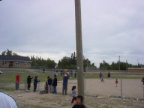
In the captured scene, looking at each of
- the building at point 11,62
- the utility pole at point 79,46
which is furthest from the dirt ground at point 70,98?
the building at point 11,62

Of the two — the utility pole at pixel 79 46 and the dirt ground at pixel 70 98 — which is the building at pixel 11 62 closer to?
the dirt ground at pixel 70 98

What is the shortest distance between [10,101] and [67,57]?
79.9 metres

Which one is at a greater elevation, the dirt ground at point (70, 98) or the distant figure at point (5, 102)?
the distant figure at point (5, 102)

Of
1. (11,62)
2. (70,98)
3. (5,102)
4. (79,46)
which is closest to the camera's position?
(5,102)

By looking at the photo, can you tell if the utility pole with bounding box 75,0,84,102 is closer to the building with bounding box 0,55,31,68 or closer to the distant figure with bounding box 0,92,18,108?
the distant figure with bounding box 0,92,18,108

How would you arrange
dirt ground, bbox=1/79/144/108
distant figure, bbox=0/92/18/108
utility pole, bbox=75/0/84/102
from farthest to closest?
1. dirt ground, bbox=1/79/144/108
2. utility pole, bbox=75/0/84/102
3. distant figure, bbox=0/92/18/108

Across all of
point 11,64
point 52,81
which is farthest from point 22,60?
point 52,81

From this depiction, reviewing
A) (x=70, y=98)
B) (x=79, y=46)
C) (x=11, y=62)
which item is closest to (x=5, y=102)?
(x=79, y=46)

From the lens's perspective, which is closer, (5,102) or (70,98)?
(5,102)

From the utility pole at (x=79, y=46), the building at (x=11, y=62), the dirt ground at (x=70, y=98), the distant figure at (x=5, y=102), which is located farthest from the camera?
the building at (x=11, y=62)

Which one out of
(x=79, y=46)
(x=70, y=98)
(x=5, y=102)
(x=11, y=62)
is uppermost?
(x=11, y=62)

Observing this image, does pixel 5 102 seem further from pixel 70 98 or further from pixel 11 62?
pixel 11 62

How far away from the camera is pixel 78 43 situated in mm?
6957

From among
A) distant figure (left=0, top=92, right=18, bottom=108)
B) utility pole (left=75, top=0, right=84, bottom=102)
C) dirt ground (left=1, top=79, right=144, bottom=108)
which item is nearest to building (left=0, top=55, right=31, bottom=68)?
dirt ground (left=1, top=79, right=144, bottom=108)
